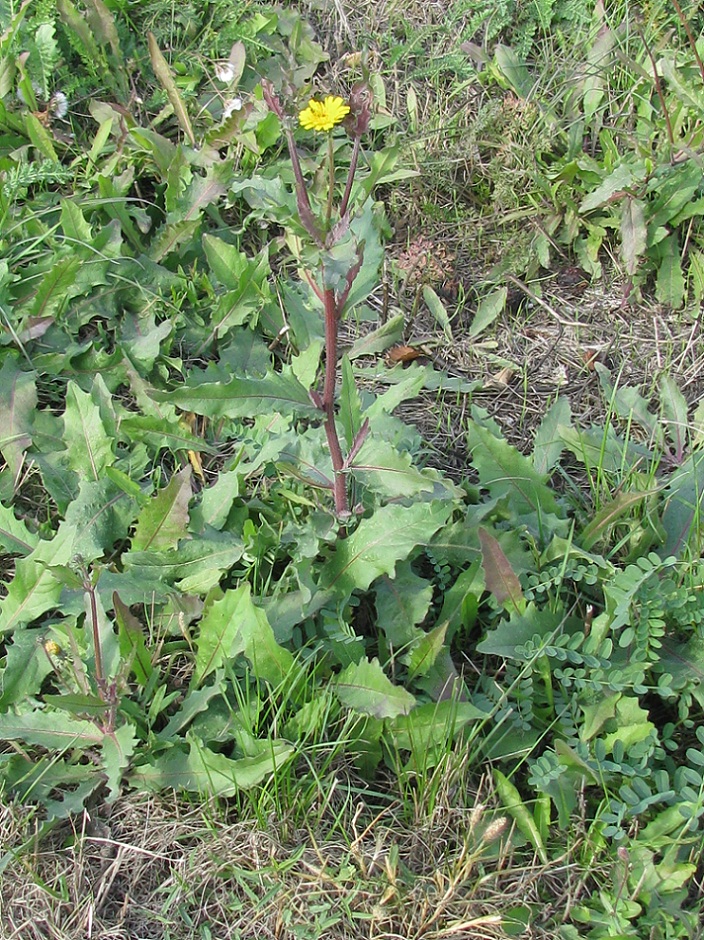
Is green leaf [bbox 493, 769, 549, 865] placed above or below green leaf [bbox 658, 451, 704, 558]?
below

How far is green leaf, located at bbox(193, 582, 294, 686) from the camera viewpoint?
1962 mm

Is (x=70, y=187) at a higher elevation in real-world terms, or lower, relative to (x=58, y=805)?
higher

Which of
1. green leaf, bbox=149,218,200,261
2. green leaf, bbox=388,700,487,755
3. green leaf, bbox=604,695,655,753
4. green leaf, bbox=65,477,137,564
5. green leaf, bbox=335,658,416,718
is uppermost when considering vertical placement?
green leaf, bbox=149,218,200,261

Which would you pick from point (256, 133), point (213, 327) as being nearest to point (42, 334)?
point (213, 327)

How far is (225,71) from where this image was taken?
310 cm

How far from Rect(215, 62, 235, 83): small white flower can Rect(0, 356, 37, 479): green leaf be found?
4.26 ft

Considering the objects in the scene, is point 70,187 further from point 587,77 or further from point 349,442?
point 587,77

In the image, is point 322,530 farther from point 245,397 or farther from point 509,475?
point 509,475

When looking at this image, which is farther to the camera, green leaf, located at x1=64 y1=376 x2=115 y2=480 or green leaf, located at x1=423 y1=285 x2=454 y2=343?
green leaf, located at x1=423 y1=285 x2=454 y2=343

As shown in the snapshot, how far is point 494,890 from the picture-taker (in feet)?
5.88

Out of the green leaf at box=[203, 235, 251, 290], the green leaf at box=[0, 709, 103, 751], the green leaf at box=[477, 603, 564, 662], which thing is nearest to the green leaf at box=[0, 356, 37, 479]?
the green leaf at box=[203, 235, 251, 290]

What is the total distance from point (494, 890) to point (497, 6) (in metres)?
2.88

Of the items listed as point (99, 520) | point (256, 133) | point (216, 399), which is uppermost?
point (256, 133)

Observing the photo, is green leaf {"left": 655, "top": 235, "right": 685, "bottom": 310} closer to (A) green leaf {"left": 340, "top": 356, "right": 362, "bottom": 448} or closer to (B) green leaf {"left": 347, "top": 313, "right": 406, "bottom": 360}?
(B) green leaf {"left": 347, "top": 313, "right": 406, "bottom": 360}
